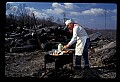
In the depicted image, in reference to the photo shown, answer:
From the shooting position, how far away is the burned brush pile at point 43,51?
4.70 meters

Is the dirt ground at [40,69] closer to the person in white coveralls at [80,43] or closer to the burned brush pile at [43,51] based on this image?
the burned brush pile at [43,51]

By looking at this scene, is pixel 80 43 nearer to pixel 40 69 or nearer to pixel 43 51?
pixel 40 69

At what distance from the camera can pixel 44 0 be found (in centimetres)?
395

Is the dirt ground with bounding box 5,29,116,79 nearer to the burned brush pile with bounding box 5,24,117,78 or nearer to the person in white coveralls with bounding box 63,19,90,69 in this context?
the burned brush pile with bounding box 5,24,117,78

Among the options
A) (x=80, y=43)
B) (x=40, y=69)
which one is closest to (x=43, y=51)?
(x=40, y=69)

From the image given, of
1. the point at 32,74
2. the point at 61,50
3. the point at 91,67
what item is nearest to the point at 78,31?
the point at 61,50

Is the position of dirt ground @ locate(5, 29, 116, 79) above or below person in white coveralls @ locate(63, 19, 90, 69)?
below

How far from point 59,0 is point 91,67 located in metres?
1.81

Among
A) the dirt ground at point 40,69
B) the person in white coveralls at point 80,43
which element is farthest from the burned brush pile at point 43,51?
the person in white coveralls at point 80,43

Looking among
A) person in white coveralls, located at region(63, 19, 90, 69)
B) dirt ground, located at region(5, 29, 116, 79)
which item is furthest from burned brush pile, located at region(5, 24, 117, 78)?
person in white coveralls, located at region(63, 19, 90, 69)

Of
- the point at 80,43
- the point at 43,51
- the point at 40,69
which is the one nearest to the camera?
the point at 80,43

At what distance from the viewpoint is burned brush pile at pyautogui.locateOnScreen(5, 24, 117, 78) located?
4.70m

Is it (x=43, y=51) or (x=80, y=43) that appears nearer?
(x=80, y=43)

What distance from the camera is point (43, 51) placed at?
20.4 ft
